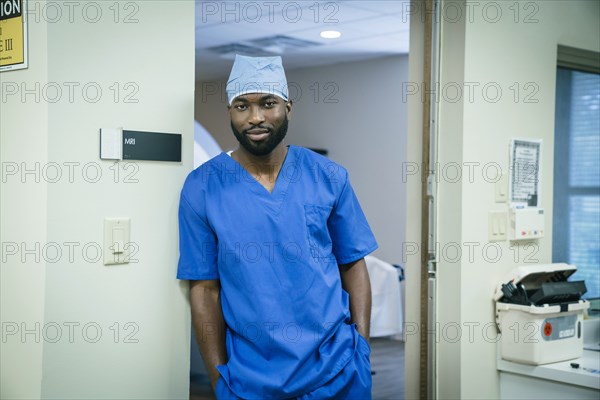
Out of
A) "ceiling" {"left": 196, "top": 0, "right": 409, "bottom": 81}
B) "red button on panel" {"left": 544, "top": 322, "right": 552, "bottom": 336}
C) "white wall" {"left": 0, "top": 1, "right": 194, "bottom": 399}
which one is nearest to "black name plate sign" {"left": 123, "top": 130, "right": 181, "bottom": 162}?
"white wall" {"left": 0, "top": 1, "right": 194, "bottom": 399}

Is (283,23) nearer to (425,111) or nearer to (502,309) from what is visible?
(425,111)

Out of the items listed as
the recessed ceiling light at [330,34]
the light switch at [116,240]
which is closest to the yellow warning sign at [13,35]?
the light switch at [116,240]

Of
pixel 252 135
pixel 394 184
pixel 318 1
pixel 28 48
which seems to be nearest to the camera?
pixel 28 48

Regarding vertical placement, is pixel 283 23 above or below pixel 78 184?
above

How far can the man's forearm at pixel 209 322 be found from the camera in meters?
1.79

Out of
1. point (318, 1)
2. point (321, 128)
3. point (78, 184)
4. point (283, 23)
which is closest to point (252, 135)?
point (78, 184)

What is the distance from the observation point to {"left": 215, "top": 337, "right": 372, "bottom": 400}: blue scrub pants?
1.76m

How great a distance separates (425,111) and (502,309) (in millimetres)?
745

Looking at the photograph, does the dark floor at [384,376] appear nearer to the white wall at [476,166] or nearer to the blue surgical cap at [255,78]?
the white wall at [476,166]

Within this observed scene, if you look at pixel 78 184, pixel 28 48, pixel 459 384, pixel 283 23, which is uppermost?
pixel 283 23

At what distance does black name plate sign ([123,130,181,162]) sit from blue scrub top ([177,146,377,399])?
79mm

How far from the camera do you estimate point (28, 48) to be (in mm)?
1631

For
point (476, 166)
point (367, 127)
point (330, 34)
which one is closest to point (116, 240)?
point (476, 166)

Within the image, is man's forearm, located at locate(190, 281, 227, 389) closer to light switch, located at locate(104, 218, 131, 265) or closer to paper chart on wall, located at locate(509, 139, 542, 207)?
light switch, located at locate(104, 218, 131, 265)
